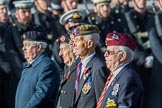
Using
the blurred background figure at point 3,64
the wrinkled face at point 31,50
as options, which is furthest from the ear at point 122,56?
the blurred background figure at point 3,64

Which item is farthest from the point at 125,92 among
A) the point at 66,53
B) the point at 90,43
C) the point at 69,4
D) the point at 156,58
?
the point at 69,4

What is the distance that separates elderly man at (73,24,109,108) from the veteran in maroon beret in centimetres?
33

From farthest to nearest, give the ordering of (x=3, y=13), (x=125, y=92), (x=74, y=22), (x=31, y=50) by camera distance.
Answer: (x=3, y=13)
(x=74, y=22)
(x=31, y=50)
(x=125, y=92)

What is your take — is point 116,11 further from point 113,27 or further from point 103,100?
point 103,100

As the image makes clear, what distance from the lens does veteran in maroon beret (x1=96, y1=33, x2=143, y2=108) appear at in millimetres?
7312

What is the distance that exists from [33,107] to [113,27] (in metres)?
4.27

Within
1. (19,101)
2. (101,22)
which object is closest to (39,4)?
(101,22)

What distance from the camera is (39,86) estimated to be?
8961 millimetres

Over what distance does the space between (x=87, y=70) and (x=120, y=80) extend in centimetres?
90

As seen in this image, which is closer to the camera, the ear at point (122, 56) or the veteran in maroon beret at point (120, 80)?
the veteran in maroon beret at point (120, 80)

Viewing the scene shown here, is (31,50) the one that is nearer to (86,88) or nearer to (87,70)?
A: (87,70)

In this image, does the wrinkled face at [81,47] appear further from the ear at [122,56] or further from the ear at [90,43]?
the ear at [122,56]

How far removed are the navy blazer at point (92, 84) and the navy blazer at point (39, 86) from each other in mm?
646

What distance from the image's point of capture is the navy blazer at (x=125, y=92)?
23.9ft
